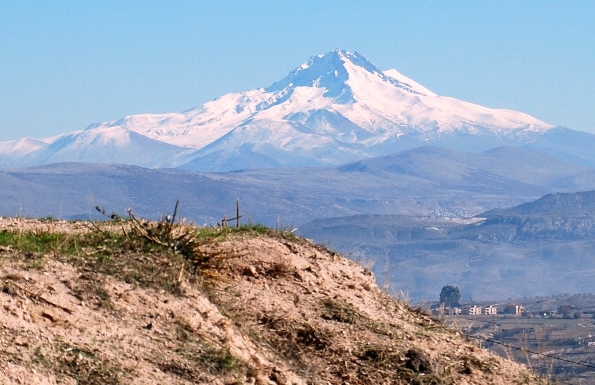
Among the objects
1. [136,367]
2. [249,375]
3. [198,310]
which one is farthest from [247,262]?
[136,367]

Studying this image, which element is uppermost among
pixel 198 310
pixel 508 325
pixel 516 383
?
pixel 198 310

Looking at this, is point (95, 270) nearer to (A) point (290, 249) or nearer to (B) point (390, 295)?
(A) point (290, 249)

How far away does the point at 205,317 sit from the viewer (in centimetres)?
970

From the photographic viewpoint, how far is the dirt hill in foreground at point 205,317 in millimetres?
8398

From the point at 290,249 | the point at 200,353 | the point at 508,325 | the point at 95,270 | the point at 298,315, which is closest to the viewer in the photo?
the point at 200,353

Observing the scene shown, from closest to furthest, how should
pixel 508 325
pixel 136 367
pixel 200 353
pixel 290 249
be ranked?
pixel 136 367 < pixel 200 353 < pixel 290 249 < pixel 508 325

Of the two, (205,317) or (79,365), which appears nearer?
(79,365)

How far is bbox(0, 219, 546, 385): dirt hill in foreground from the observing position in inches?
331

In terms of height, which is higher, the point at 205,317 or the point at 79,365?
the point at 205,317

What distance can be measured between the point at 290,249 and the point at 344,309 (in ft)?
4.25

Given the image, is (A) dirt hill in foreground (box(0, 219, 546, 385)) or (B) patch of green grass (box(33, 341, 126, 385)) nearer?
(B) patch of green grass (box(33, 341, 126, 385))

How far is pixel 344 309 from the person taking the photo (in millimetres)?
11125

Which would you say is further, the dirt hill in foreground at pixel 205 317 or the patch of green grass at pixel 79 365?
the dirt hill in foreground at pixel 205 317

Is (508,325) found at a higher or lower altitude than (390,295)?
lower
